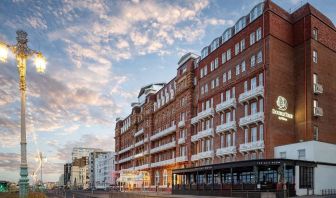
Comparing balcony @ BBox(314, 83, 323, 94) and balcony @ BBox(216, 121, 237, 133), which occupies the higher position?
balcony @ BBox(314, 83, 323, 94)

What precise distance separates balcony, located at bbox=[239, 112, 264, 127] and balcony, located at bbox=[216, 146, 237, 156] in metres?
4.28

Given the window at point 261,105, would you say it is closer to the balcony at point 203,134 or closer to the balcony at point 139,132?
the balcony at point 203,134

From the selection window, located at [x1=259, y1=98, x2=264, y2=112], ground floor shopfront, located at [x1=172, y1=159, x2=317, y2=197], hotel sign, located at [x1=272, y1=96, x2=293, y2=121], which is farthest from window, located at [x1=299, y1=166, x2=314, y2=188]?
window, located at [x1=259, y1=98, x2=264, y2=112]

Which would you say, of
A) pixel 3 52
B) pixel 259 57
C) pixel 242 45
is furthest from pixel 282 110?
pixel 3 52

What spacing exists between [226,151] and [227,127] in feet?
13.4

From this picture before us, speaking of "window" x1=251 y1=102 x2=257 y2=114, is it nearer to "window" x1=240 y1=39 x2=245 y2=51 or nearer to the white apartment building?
the white apartment building

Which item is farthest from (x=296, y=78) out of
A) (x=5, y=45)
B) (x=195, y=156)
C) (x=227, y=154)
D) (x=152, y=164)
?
(x=152, y=164)

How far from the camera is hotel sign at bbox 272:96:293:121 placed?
5382cm

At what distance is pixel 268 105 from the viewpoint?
174ft

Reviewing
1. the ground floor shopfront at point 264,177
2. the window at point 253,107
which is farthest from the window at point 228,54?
the ground floor shopfront at point 264,177

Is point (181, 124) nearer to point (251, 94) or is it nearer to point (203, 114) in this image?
point (203, 114)

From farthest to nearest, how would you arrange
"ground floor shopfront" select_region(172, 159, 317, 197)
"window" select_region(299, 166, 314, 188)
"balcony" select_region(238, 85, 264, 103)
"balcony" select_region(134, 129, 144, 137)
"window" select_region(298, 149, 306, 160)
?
"balcony" select_region(134, 129, 144, 137), "balcony" select_region(238, 85, 264, 103), "window" select_region(298, 149, 306, 160), "window" select_region(299, 166, 314, 188), "ground floor shopfront" select_region(172, 159, 317, 197)

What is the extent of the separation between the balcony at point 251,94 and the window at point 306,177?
12372 mm

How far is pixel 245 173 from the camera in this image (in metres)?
56.3
